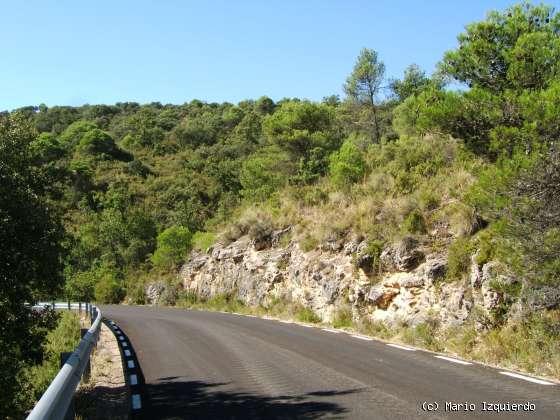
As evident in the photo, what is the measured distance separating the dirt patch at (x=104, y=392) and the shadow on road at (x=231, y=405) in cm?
47

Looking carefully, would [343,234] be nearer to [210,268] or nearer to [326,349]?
[326,349]

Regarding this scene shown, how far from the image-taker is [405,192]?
19.4 metres

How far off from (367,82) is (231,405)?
35.1 m

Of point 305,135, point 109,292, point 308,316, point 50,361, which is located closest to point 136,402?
point 50,361

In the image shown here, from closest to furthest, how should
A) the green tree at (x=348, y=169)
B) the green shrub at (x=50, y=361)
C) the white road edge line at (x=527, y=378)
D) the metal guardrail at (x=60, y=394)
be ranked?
the metal guardrail at (x=60, y=394) → the white road edge line at (x=527, y=378) → the green shrub at (x=50, y=361) → the green tree at (x=348, y=169)

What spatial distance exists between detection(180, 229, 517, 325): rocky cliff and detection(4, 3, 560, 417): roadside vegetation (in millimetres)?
377

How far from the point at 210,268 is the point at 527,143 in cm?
2573

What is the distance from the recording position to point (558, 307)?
33.1 feet

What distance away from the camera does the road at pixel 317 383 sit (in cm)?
652

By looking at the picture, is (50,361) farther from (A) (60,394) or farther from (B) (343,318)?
(B) (343,318)

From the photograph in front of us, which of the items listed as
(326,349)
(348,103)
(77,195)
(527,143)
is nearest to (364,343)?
(326,349)

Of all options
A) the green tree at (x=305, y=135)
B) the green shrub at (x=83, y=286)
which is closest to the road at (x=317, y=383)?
the green tree at (x=305, y=135)

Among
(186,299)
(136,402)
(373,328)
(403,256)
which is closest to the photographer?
(136,402)

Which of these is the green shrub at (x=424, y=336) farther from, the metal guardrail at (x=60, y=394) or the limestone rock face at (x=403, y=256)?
the metal guardrail at (x=60, y=394)
